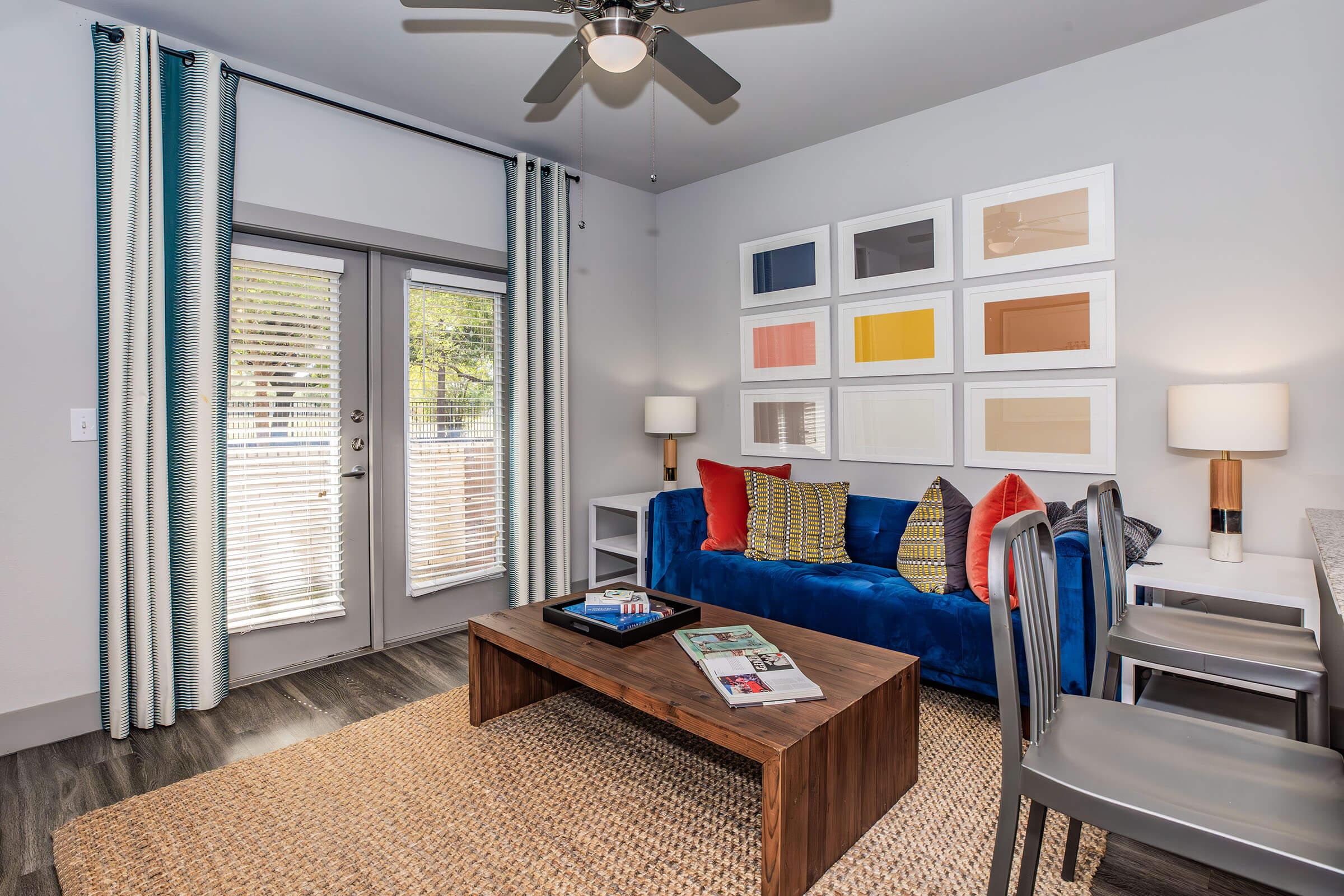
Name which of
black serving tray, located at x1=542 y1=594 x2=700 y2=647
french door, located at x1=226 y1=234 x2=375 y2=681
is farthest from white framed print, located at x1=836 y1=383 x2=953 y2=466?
french door, located at x1=226 y1=234 x2=375 y2=681

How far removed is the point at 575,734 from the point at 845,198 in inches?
117

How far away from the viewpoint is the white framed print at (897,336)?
3262 mm

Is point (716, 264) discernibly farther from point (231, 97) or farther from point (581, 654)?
point (581, 654)

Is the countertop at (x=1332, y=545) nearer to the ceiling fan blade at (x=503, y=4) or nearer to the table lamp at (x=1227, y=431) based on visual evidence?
the table lamp at (x=1227, y=431)

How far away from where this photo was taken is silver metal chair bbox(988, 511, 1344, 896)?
0.94 meters

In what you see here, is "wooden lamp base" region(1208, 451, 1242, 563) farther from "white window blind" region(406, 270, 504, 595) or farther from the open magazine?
"white window blind" region(406, 270, 504, 595)

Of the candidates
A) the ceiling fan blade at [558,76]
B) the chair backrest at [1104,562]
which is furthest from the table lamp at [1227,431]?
the ceiling fan blade at [558,76]

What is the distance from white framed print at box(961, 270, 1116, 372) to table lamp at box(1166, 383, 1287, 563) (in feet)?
1.47

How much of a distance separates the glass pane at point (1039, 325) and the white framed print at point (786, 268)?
3.03 ft

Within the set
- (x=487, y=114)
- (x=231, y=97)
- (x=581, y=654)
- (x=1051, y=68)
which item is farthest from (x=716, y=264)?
(x=581, y=654)

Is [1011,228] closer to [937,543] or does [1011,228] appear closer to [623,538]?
[937,543]

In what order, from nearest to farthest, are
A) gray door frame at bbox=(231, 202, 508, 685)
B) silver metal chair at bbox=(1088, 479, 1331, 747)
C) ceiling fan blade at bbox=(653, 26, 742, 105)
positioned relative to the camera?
1. silver metal chair at bbox=(1088, 479, 1331, 747)
2. ceiling fan blade at bbox=(653, 26, 742, 105)
3. gray door frame at bbox=(231, 202, 508, 685)

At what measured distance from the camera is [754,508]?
134 inches

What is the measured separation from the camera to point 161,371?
2.55 metres
